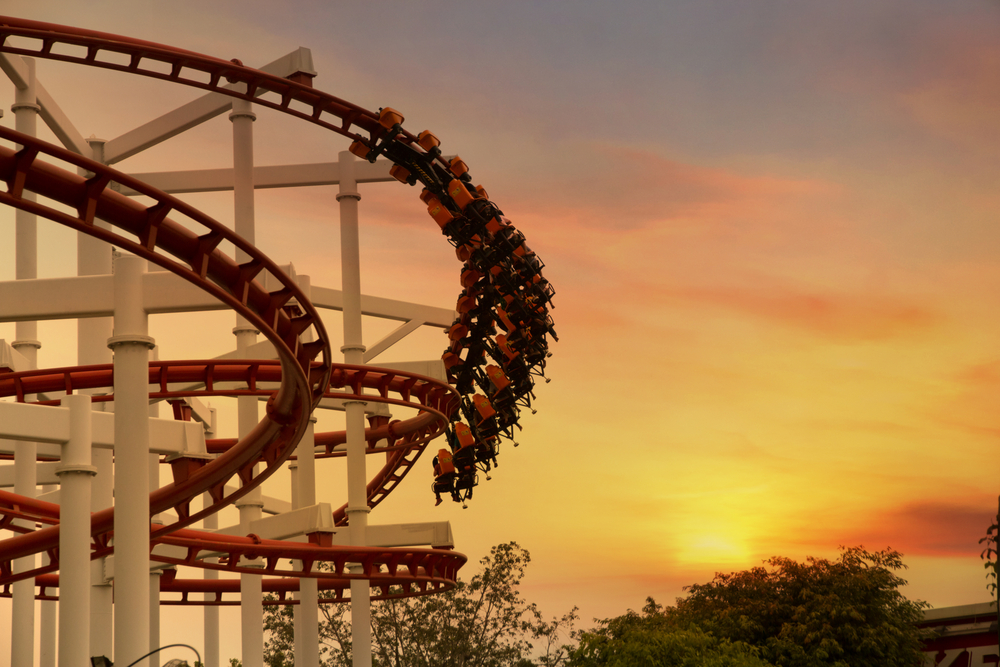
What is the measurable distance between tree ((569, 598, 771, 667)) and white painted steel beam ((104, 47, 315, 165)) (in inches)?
620

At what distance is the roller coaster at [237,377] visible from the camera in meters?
10.5

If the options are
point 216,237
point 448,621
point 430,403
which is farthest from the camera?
point 448,621

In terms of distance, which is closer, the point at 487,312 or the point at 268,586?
the point at 487,312

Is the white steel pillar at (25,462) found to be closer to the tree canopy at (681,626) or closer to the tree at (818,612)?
the tree canopy at (681,626)

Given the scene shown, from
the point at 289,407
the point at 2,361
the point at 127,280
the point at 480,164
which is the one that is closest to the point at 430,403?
the point at 289,407

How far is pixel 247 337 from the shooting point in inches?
709

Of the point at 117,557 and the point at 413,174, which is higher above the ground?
the point at 413,174

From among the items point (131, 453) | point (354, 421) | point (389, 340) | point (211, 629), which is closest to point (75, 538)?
point (131, 453)

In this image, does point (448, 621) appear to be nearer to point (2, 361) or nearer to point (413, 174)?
point (413, 174)

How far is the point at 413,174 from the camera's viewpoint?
62.4ft

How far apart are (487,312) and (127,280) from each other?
10.2 meters

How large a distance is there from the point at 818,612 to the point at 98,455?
21.4 meters

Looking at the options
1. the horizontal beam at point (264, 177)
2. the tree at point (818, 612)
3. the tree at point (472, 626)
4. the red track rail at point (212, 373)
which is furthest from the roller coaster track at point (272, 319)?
the tree at point (472, 626)

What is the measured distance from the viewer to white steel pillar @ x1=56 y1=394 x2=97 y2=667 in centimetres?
1102
